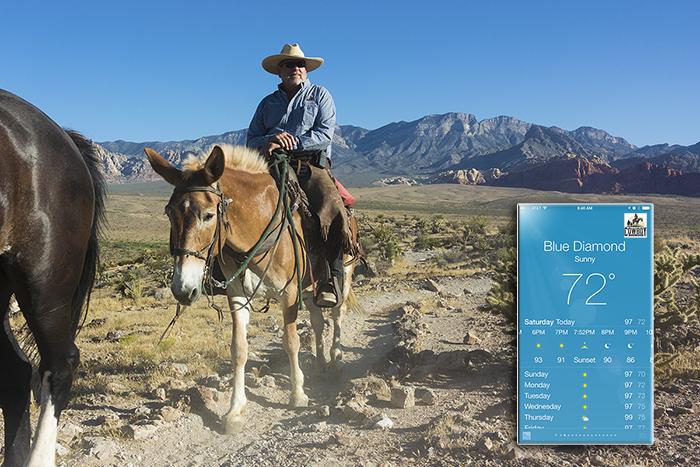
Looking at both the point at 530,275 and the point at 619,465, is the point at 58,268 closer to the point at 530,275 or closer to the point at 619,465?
the point at 530,275

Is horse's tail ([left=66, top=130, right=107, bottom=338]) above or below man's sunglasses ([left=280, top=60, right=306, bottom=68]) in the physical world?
below


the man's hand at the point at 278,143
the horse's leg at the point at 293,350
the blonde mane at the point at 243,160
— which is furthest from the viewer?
the horse's leg at the point at 293,350

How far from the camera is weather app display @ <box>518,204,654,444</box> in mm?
2592

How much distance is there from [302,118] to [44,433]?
3.62 m

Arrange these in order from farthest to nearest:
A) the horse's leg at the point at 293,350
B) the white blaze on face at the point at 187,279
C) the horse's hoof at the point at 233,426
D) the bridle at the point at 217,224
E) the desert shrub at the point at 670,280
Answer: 1. the desert shrub at the point at 670,280
2. the horse's leg at the point at 293,350
3. the horse's hoof at the point at 233,426
4. the bridle at the point at 217,224
5. the white blaze on face at the point at 187,279

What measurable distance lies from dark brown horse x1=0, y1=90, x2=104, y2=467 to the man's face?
257 cm

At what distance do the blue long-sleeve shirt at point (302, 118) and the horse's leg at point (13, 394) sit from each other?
9.42 feet

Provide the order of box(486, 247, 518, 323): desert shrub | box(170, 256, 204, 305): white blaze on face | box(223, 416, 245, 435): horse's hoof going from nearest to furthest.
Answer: box(170, 256, 204, 305): white blaze on face
box(223, 416, 245, 435): horse's hoof
box(486, 247, 518, 323): desert shrub

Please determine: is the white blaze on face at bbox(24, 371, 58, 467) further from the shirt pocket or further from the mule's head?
the shirt pocket

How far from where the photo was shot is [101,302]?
10.9 meters

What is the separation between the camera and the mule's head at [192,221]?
3119 millimetres

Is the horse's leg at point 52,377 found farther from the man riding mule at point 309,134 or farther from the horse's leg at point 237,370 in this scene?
the man riding mule at point 309,134

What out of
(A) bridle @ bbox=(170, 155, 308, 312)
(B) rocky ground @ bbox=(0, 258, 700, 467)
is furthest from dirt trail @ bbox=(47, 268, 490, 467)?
(A) bridle @ bbox=(170, 155, 308, 312)

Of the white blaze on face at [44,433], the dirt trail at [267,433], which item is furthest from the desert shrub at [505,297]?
the white blaze on face at [44,433]
